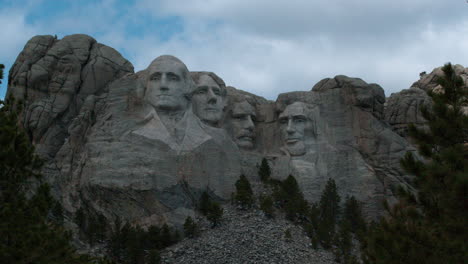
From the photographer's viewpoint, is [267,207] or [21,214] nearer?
[21,214]

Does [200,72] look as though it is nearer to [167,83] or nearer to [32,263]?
[167,83]

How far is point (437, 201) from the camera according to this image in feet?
64.8

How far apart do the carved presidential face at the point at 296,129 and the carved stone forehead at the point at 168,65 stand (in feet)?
11.5

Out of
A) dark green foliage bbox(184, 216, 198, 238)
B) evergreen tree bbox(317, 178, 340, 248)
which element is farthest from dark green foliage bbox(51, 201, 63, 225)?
evergreen tree bbox(317, 178, 340, 248)

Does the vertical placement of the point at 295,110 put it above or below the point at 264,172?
above

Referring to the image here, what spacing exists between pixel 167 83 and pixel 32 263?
31.5ft

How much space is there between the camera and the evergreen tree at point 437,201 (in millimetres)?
18938

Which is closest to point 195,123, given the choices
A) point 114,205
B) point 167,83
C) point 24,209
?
point 167,83

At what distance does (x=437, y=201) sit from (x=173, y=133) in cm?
902

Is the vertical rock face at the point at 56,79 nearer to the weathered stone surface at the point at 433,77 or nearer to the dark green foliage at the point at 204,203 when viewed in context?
the dark green foliage at the point at 204,203

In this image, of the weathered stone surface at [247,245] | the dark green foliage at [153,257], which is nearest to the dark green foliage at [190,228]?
the weathered stone surface at [247,245]

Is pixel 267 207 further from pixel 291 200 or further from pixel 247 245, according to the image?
pixel 247 245

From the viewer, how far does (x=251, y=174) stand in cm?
2772

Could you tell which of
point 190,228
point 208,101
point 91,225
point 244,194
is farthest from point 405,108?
point 91,225
